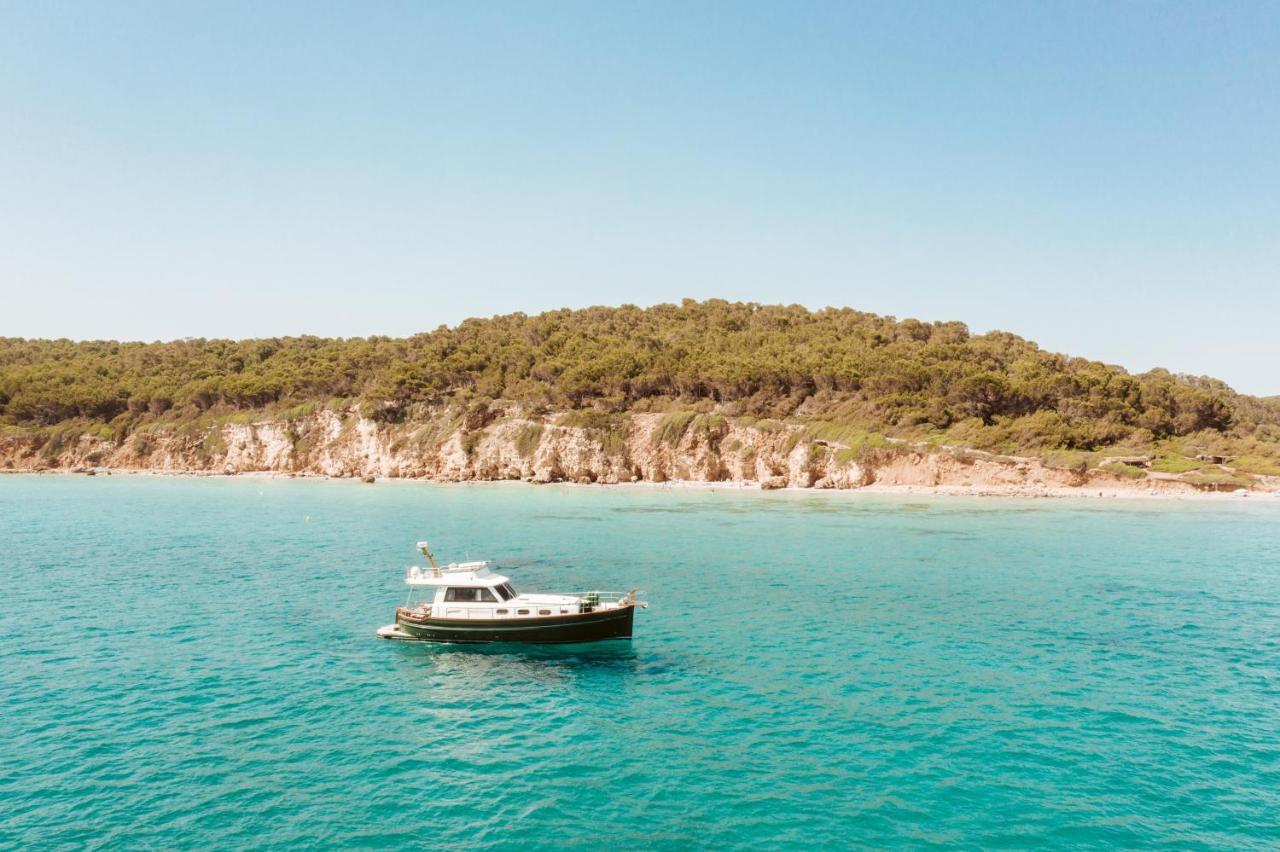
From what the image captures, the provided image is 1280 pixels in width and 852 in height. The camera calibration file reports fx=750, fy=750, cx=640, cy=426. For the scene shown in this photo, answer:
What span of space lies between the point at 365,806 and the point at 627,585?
22.4 meters

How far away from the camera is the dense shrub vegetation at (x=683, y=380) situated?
3780 inches

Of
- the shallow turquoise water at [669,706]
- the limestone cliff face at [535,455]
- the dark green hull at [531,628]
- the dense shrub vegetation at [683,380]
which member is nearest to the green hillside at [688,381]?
the dense shrub vegetation at [683,380]

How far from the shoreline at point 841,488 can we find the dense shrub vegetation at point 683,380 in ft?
24.7

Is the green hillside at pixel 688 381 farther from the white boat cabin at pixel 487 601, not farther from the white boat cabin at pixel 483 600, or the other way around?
the white boat cabin at pixel 483 600

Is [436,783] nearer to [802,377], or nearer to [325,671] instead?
[325,671]

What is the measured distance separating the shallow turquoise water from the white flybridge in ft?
2.43

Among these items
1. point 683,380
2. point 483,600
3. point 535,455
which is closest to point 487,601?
point 483,600

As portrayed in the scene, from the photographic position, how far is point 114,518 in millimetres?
63500

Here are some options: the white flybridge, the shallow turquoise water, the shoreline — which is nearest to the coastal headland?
the shoreline

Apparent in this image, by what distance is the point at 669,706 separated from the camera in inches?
874

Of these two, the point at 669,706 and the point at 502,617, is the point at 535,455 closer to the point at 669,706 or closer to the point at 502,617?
the point at 502,617

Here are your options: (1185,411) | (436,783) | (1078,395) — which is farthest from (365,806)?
(1185,411)

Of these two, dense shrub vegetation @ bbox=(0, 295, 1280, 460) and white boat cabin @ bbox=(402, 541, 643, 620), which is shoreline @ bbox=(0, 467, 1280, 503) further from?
white boat cabin @ bbox=(402, 541, 643, 620)

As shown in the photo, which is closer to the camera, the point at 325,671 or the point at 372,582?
the point at 325,671
